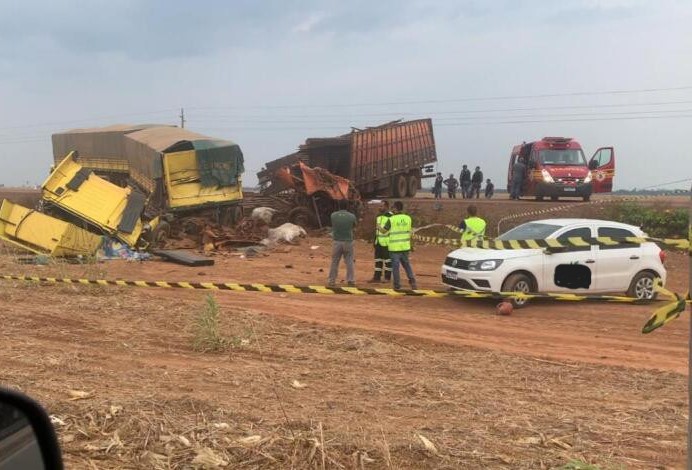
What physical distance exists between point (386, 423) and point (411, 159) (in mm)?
21920

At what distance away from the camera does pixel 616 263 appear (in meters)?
11.4

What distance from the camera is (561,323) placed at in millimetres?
10156

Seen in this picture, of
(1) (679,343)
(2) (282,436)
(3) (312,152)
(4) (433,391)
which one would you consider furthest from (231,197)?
(2) (282,436)

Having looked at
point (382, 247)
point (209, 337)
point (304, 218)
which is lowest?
point (209, 337)

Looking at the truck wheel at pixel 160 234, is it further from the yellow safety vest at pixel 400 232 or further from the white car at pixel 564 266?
the white car at pixel 564 266

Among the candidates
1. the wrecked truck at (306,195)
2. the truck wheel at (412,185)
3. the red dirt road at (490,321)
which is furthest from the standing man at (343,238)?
the truck wheel at (412,185)

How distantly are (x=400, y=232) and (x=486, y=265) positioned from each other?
7.83 feet

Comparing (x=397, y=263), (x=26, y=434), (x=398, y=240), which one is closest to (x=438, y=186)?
(x=398, y=240)

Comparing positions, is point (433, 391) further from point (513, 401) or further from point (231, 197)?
point (231, 197)

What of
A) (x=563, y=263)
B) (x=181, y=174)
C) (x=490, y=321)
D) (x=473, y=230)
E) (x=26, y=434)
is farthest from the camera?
(x=181, y=174)

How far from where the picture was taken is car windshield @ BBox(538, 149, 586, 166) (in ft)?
77.1

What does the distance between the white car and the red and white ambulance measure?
38.4 feet

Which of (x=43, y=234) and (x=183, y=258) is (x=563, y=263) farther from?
(x=43, y=234)

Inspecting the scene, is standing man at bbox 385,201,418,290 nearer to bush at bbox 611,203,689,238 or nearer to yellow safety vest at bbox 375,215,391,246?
yellow safety vest at bbox 375,215,391,246
